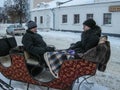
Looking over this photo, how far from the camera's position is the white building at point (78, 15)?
29266 millimetres

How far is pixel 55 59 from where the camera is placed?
6.05 metres

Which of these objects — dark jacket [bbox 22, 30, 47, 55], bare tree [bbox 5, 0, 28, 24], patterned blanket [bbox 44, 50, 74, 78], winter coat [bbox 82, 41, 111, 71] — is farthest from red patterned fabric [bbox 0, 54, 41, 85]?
bare tree [bbox 5, 0, 28, 24]

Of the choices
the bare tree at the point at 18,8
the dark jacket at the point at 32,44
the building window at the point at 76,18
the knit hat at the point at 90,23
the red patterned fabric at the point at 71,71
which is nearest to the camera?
the red patterned fabric at the point at 71,71

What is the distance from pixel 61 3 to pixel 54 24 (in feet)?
8.68

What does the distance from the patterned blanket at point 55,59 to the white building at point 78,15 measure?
75.6ft

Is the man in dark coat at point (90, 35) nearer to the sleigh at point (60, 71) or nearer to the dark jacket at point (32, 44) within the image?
the sleigh at point (60, 71)

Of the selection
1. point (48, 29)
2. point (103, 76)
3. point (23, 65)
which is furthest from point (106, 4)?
point (23, 65)

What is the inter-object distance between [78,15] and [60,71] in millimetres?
29227

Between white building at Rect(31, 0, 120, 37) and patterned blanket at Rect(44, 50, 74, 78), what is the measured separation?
23055 mm

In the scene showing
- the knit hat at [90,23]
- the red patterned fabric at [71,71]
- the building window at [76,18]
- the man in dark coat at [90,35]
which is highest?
the knit hat at [90,23]

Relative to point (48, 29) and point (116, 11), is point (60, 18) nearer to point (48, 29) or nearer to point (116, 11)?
point (48, 29)

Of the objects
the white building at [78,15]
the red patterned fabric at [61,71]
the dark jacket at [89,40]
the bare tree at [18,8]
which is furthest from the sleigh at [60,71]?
the bare tree at [18,8]

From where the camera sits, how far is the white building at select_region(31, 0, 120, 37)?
2927 centimetres

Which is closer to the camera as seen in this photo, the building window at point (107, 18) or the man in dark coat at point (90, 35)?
the man in dark coat at point (90, 35)
